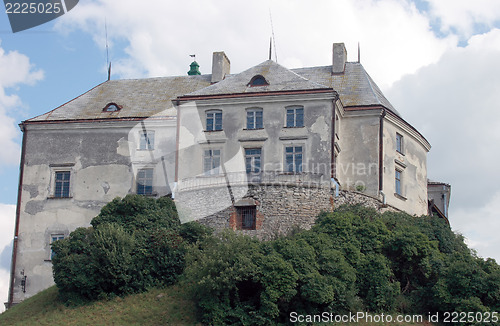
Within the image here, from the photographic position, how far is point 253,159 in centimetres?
3872

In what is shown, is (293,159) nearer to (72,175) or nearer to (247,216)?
(247,216)

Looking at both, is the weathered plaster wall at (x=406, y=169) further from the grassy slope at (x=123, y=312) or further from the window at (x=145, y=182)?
the grassy slope at (x=123, y=312)

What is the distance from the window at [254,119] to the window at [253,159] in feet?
3.86

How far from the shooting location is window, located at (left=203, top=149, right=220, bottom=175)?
3884 centimetres

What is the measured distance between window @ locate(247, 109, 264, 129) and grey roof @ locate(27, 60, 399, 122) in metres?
1.08

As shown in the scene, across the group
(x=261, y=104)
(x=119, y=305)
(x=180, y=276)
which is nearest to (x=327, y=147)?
(x=261, y=104)

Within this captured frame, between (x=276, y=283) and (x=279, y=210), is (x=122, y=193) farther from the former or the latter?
(x=276, y=283)

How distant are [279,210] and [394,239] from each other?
5899 mm

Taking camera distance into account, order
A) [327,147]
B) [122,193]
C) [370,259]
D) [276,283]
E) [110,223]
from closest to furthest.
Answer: [276,283] → [370,259] → [110,223] → [327,147] → [122,193]

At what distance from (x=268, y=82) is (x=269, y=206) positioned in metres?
7.13

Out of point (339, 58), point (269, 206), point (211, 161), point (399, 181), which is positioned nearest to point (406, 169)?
point (399, 181)

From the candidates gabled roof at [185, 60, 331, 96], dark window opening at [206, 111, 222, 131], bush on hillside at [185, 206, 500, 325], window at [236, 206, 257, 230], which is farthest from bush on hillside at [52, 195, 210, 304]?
gabled roof at [185, 60, 331, 96]

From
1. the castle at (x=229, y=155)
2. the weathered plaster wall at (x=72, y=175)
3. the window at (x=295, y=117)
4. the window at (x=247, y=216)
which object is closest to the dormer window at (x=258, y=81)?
the castle at (x=229, y=155)

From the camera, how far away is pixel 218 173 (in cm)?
3828
